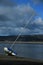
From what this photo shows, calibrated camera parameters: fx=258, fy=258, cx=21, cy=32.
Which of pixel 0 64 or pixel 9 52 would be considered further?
pixel 9 52

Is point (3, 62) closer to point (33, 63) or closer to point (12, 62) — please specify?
point (12, 62)

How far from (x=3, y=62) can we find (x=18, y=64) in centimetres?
100

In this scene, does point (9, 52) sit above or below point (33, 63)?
above

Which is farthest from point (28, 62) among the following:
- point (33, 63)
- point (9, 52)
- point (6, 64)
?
point (9, 52)

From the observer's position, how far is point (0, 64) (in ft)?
50.2

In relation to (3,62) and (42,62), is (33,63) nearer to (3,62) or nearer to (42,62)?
(42,62)

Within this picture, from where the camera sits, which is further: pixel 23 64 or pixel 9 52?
pixel 9 52

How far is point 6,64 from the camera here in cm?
1521

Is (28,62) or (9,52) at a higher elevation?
(9,52)

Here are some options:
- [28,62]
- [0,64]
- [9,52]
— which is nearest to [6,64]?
[0,64]

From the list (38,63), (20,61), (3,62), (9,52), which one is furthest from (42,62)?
(9,52)

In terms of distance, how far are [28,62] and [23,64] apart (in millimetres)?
350

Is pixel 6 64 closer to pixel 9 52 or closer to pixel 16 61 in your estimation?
pixel 16 61

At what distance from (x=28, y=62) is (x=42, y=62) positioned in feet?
2.71
